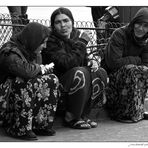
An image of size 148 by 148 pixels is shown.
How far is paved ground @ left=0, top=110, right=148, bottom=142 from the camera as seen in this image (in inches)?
150

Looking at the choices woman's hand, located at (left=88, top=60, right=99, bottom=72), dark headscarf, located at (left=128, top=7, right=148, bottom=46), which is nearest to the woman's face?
woman's hand, located at (left=88, top=60, right=99, bottom=72)

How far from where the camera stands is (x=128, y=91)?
4.31 meters

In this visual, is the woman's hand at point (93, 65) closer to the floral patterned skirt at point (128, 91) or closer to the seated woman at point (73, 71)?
the seated woman at point (73, 71)

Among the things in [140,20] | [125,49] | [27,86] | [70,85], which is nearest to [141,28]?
[140,20]

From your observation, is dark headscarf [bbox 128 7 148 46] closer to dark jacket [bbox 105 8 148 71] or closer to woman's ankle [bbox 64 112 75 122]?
dark jacket [bbox 105 8 148 71]

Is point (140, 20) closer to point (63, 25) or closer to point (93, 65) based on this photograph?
point (93, 65)

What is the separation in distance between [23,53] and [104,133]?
1157 mm

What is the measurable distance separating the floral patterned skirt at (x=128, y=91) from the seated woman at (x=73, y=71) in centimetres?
28

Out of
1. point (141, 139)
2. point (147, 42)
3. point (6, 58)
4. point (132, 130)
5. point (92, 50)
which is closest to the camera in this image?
point (6, 58)

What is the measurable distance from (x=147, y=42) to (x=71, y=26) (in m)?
0.93

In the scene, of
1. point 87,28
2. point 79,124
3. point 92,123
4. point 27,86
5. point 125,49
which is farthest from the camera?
point 87,28

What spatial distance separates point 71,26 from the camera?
419cm
